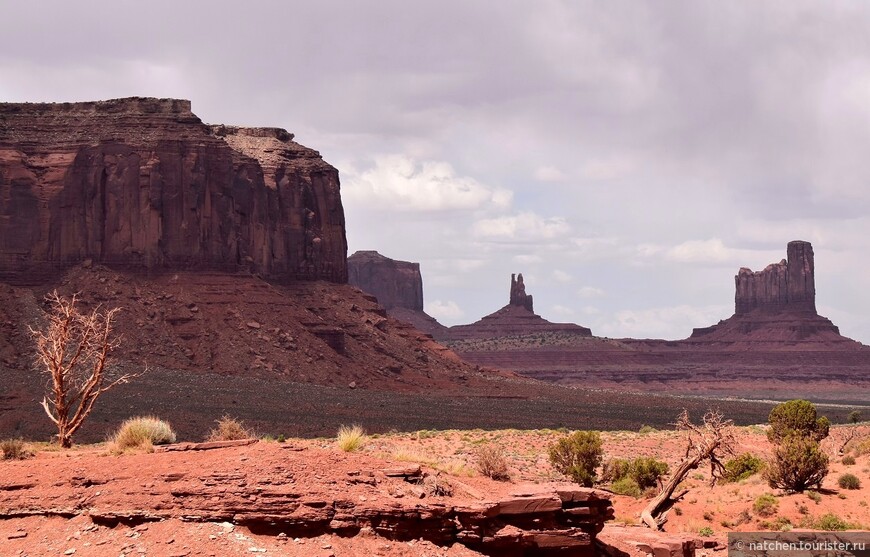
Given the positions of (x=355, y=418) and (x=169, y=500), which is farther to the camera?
(x=355, y=418)

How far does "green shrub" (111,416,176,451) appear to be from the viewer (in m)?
21.9

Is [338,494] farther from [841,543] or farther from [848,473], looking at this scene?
[848,473]

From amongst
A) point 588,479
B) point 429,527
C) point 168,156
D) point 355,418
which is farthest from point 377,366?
point 429,527

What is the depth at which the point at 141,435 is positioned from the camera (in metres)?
22.5

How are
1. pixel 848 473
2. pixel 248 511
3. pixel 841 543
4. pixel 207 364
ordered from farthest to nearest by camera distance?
pixel 207 364 < pixel 848 473 < pixel 841 543 < pixel 248 511

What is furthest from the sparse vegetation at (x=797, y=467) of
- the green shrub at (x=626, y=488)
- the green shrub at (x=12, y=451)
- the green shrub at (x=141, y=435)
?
the green shrub at (x=12, y=451)

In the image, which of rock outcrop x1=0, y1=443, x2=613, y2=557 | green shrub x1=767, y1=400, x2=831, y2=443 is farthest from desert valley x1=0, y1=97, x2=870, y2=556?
green shrub x1=767, y1=400, x2=831, y2=443

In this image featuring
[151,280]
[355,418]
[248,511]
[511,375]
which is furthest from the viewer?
[511,375]

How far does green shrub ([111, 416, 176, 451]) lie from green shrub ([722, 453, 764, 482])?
2150cm

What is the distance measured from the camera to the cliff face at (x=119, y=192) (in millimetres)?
111188

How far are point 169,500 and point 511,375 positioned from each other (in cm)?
12706

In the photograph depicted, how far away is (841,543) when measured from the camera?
2695 centimetres

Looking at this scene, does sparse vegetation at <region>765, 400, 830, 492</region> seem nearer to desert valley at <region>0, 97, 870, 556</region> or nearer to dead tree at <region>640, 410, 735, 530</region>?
desert valley at <region>0, 97, 870, 556</region>

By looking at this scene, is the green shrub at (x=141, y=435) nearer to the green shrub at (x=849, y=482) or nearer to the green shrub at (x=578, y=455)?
the green shrub at (x=578, y=455)
